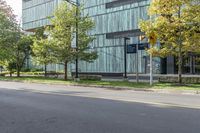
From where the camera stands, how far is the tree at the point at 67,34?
104ft

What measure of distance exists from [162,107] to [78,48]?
838 inches

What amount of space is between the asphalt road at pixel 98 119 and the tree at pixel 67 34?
19421 mm

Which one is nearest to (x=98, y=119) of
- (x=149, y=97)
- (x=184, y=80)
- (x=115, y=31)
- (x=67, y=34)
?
(x=149, y=97)

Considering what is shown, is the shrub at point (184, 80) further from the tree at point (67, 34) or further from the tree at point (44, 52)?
the tree at point (44, 52)

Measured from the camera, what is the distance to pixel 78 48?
32.4 metres

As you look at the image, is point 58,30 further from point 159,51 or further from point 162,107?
point 162,107

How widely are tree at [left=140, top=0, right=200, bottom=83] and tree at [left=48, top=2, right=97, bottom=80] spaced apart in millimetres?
9386

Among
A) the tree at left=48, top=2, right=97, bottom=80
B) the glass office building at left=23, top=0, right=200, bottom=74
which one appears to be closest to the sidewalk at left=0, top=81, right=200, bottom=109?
the tree at left=48, top=2, right=97, bottom=80

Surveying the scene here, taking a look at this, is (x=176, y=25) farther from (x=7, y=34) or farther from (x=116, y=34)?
(x=7, y=34)

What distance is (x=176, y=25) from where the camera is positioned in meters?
23.6

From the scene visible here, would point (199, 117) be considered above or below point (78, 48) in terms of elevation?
below

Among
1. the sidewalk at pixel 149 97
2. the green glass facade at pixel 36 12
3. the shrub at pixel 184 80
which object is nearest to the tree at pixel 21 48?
the green glass facade at pixel 36 12

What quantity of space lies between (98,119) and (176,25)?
1566cm

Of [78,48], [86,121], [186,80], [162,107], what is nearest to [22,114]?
[86,121]
